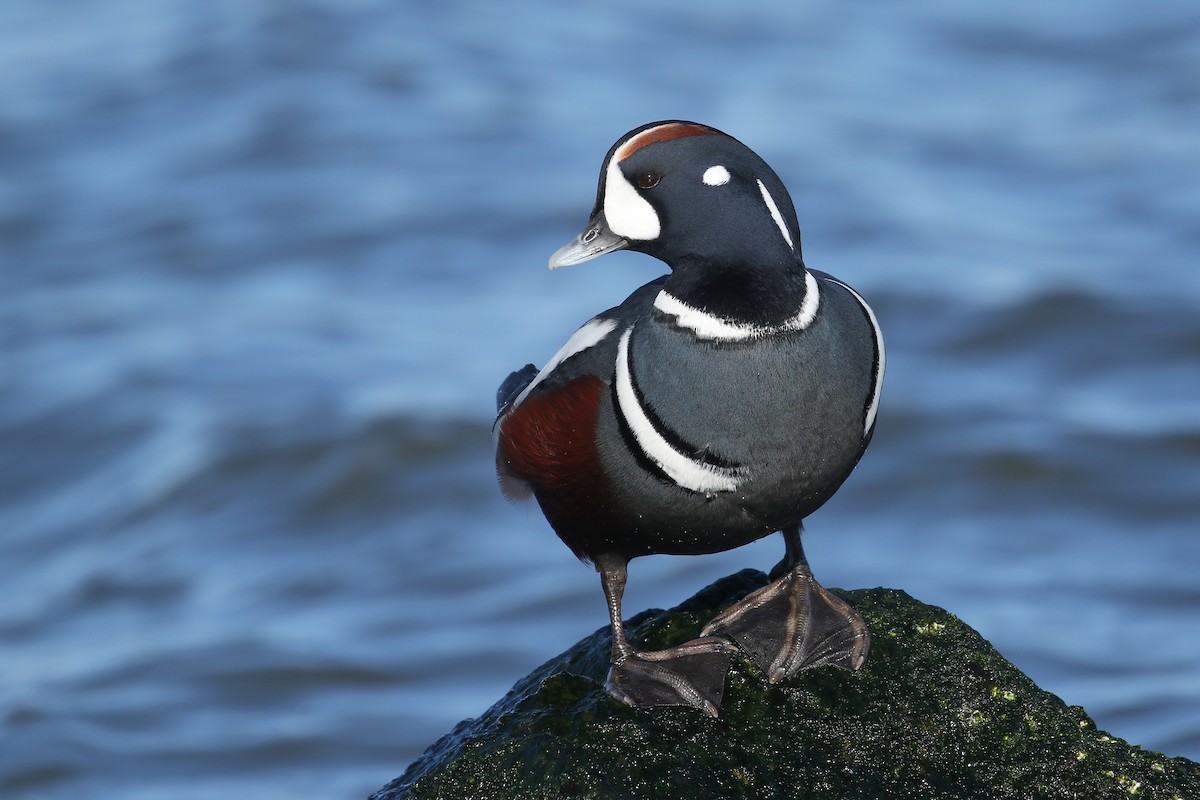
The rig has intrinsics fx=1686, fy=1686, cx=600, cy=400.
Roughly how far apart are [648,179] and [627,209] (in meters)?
0.12

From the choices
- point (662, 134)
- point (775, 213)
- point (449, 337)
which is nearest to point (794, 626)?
point (775, 213)

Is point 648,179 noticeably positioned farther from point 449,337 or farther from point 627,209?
point 449,337

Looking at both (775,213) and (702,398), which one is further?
(775,213)

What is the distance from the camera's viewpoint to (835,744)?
183 inches

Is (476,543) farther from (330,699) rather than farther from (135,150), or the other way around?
(135,150)

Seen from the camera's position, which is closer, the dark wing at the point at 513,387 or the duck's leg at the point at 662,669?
the duck's leg at the point at 662,669

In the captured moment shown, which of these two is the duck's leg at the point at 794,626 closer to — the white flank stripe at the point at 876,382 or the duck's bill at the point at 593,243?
the white flank stripe at the point at 876,382

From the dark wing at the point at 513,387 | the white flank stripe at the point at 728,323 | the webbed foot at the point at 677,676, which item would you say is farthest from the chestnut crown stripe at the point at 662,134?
the webbed foot at the point at 677,676

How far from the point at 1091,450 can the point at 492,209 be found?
229 inches

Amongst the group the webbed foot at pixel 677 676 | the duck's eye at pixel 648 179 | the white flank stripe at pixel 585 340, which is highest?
the duck's eye at pixel 648 179

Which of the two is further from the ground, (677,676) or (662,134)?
(662,134)

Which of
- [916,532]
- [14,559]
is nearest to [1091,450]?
[916,532]

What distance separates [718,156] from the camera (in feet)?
15.8

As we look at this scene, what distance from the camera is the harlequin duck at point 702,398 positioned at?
465 centimetres
